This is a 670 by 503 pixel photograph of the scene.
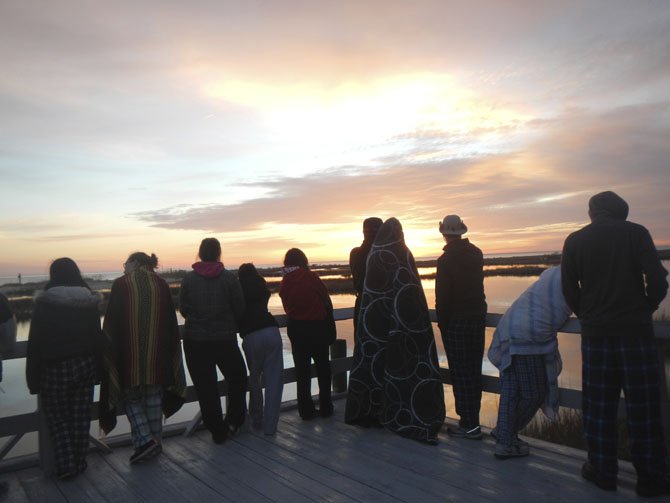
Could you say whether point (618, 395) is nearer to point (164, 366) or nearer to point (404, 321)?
point (404, 321)

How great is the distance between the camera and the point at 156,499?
3.36m

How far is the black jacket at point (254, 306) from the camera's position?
479 centimetres

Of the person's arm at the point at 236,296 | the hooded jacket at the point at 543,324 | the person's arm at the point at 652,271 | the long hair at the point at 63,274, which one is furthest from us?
the person's arm at the point at 236,296

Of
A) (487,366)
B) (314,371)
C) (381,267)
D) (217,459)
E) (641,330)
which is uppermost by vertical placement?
(381,267)

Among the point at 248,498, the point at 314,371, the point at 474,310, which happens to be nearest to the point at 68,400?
the point at 248,498

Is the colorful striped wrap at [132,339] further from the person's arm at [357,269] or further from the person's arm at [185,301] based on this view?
the person's arm at [357,269]

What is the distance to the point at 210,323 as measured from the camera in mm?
4492

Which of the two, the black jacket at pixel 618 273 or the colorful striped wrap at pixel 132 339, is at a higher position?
the black jacket at pixel 618 273

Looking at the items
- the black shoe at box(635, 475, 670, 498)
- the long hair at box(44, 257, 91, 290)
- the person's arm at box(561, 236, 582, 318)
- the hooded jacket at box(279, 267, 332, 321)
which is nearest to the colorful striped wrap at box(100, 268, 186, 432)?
the long hair at box(44, 257, 91, 290)

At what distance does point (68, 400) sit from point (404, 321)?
2580 millimetres

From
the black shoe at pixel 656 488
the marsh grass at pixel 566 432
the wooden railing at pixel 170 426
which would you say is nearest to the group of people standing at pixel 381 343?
the black shoe at pixel 656 488

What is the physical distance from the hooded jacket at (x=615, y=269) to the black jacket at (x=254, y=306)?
2.56 m

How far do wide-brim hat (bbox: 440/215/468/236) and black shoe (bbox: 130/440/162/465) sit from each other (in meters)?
2.79

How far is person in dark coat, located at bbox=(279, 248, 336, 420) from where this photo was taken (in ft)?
16.4
